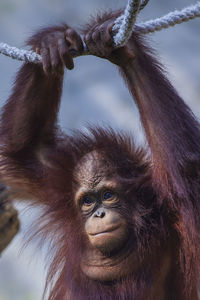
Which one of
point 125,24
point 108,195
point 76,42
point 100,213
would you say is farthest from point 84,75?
point 125,24

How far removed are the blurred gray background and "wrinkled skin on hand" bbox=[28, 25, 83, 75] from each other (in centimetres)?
546

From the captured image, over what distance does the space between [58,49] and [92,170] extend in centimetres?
97

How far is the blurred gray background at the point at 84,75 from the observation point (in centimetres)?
888

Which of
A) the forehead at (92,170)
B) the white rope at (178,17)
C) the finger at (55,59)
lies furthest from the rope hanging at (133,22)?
the forehead at (92,170)

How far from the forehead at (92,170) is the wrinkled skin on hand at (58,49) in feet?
2.74

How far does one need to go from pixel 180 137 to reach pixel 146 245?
83cm

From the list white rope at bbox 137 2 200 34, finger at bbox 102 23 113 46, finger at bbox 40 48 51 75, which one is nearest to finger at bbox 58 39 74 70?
finger at bbox 40 48 51 75

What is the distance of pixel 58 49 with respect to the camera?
3.13 meters

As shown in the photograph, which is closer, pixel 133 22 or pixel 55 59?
pixel 133 22

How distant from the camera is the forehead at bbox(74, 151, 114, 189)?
374cm

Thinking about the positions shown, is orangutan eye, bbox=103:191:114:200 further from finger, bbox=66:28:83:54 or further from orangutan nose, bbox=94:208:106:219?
finger, bbox=66:28:83:54

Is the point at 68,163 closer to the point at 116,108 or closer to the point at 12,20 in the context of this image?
the point at 116,108

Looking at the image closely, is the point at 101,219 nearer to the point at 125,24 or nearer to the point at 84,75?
the point at 125,24

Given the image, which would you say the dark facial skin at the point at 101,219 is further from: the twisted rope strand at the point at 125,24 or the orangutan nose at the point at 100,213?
the twisted rope strand at the point at 125,24
